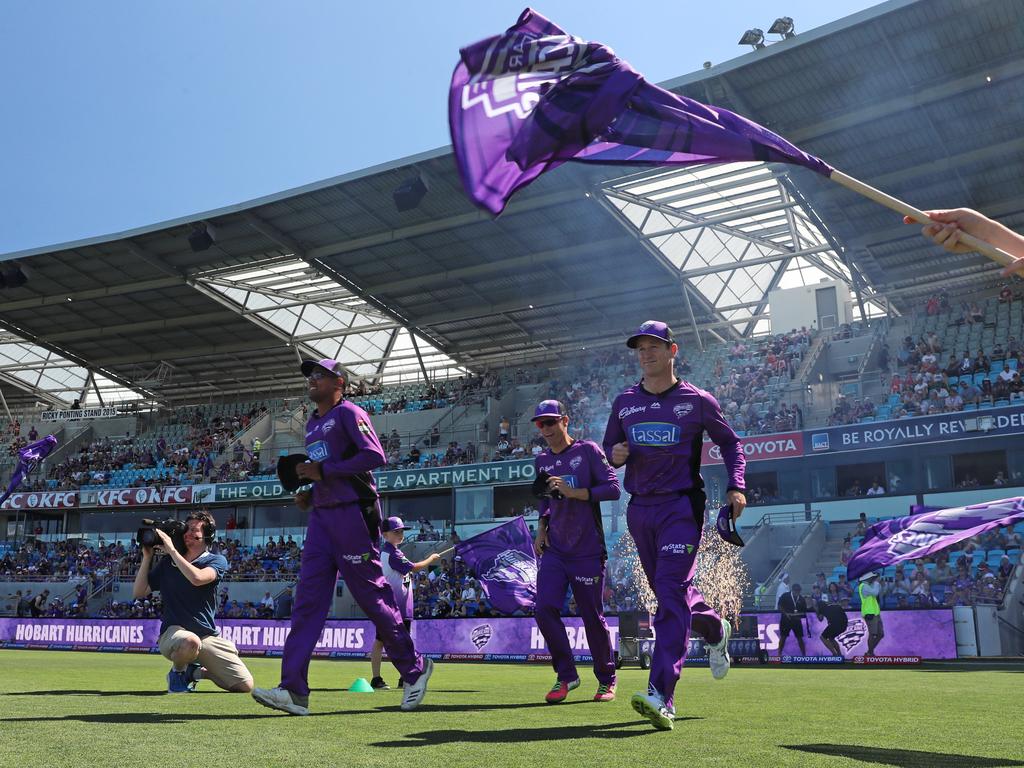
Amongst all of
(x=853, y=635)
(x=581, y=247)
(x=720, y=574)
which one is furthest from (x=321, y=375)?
(x=581, y=247)

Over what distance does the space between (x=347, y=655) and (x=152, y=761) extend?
1863 cm

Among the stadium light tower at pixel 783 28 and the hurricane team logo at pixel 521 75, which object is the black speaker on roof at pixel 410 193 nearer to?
the stadium light tower at pixel 783 28

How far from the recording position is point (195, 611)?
26.0 ft

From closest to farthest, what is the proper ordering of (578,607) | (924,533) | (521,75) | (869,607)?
(521,75) → (578,607) → (924,533) → (869,607)

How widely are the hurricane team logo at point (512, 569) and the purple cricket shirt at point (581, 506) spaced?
3.36 m

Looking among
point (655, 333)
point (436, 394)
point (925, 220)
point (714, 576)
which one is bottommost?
point (714, 576)

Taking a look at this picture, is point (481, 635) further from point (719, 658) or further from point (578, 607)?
point (719, 658)

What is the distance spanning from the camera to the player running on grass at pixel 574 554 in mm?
7230

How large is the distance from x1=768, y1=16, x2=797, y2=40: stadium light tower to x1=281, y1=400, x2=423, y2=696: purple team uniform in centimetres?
1976

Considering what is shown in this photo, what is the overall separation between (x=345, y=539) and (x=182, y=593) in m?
2.35

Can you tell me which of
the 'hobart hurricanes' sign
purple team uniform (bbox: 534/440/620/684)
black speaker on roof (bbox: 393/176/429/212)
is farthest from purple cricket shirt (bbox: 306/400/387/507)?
the 'hobart hurricanes' sign

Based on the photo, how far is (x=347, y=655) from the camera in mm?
21781

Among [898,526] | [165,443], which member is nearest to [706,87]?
[898,526]

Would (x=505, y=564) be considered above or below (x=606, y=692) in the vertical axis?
above
